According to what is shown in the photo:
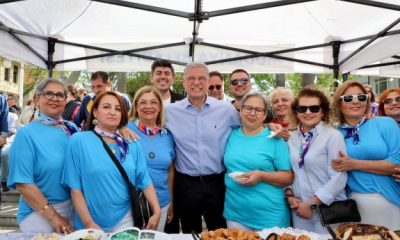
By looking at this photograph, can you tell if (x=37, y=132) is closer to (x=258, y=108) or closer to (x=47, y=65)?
(x=258, y=108)

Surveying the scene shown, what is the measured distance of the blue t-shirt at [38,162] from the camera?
94.7 inches

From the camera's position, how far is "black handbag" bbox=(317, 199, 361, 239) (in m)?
2.54

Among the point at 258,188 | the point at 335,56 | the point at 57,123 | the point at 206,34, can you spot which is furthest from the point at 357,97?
the point at 206,34

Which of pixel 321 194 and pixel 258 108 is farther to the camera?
pixel 258 108

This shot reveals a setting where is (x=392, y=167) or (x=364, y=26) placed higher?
(x=364, y=26)

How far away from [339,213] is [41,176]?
2.14m

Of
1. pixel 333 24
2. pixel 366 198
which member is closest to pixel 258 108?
pixel 366 198

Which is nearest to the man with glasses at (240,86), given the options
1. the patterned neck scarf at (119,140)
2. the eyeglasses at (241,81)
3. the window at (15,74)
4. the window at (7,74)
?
the eyeglasses at (241,81)

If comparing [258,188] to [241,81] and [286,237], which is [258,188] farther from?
[241,81]

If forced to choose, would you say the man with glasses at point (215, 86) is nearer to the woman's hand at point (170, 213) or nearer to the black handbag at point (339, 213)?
the woman's hand at point (170, 213)

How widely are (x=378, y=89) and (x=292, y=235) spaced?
32784 millimetres

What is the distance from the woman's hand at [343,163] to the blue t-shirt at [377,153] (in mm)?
107

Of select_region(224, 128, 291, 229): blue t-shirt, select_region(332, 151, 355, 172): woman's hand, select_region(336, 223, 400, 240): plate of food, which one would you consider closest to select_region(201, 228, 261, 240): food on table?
select_region(336, 223, 400, 240): plate of food

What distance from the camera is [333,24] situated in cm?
487
